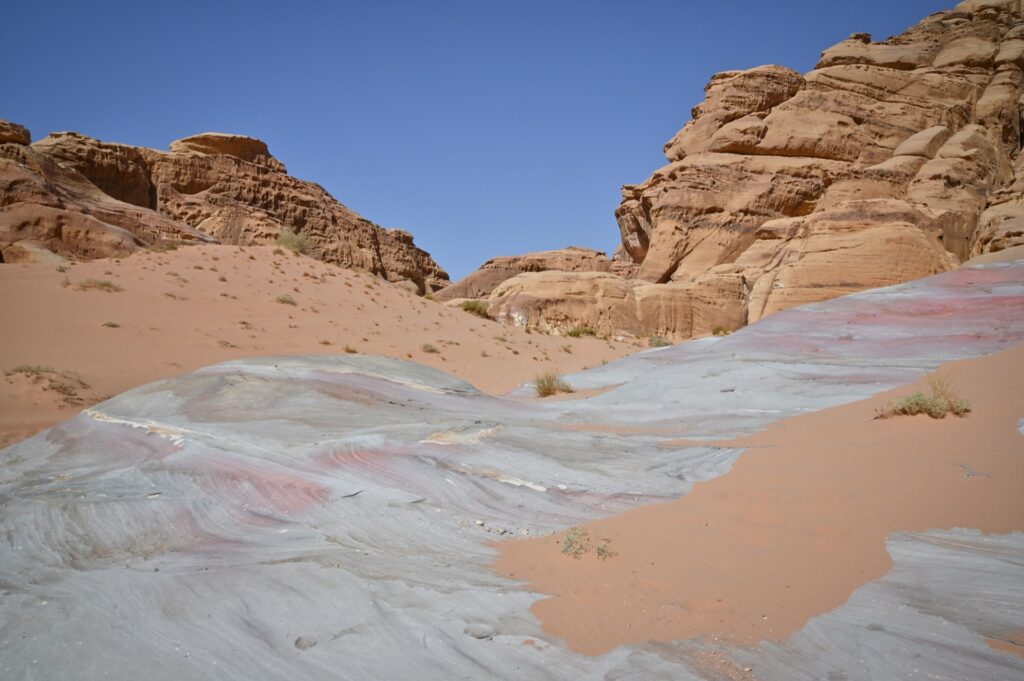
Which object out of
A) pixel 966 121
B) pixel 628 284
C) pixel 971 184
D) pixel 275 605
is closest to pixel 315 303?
pixel 628 284

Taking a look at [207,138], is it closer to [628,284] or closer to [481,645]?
[628,284]

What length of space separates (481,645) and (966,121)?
149 ft

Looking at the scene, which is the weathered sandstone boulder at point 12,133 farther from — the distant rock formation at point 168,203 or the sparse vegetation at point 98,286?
the sparse vegetation at point 98,286

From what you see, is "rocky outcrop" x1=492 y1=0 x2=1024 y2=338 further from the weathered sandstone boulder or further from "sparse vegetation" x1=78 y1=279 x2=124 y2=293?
the weathered sandstone boulder

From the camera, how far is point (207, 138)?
43906 mm

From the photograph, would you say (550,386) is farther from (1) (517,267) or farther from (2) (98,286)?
(1) (517,267)

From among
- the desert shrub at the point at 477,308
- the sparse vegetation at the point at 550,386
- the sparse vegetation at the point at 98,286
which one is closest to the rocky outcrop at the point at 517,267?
the desert shrub at the point at 477,308

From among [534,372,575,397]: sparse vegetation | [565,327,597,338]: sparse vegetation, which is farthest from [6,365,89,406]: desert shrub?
[565,327,597,338]: sparse vegetation

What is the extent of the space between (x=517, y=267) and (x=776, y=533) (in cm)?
5485

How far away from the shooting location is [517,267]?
57.6 metres

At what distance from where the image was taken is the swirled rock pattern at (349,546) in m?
2.29

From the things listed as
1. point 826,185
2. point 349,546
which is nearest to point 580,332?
point 826,185

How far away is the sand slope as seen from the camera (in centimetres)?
1158

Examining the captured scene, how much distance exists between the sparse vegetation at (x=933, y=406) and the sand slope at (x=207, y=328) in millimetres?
9745
